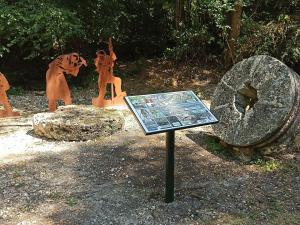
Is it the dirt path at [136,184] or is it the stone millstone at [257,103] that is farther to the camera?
the stone millstone at [257,103]

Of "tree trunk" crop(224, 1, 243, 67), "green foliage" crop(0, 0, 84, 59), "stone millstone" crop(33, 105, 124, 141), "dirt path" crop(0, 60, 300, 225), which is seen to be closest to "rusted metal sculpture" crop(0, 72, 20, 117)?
"dirt path" crop(0, 60, 300, 225)

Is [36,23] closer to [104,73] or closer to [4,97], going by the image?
[104,73]

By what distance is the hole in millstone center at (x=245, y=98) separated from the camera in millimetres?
4926

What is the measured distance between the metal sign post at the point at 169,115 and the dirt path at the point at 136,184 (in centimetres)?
38

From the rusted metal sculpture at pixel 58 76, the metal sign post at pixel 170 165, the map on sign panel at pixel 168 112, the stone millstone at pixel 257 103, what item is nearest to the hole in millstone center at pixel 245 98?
the stone millstone at pixel 257 103

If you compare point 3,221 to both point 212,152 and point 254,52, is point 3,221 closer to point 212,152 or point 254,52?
point 212,152

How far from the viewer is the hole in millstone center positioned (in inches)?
194

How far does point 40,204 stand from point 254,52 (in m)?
6.34

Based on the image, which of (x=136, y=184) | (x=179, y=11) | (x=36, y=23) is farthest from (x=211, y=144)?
(x=179, y=11)

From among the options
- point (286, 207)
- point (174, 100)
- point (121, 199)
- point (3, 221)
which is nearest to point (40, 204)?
point (3, 221)

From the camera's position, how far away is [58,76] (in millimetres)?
6352

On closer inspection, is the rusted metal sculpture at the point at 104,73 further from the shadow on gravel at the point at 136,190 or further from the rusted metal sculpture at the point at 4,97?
the shadow on gravel at the point at 136,190

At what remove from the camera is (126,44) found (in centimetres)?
1128

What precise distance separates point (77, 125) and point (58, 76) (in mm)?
1376
